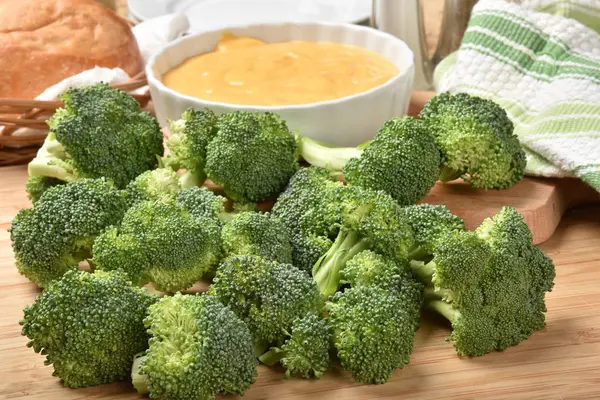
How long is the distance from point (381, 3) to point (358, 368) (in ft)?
4.58

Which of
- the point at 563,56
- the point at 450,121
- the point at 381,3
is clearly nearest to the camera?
the point at 450,121

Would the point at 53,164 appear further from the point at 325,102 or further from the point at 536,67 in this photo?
the point at 536,67

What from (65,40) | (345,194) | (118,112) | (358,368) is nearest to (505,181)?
(345,194)

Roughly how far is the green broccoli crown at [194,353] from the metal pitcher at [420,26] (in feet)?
4.53

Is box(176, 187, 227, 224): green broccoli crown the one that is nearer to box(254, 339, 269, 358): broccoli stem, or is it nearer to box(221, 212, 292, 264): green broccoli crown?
box(221, 212, 292, 264): green broccoli crown

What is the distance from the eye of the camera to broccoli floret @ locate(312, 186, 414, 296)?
152 cm

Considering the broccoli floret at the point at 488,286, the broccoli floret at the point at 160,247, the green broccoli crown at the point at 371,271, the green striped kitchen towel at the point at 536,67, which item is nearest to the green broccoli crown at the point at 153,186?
the broccoli floret at the point at 160,247

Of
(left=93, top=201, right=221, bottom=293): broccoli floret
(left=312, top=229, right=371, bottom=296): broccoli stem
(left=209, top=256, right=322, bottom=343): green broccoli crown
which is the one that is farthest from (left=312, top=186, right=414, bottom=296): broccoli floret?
(left=93, top=201, right=221, bottom=293): broccoli floret

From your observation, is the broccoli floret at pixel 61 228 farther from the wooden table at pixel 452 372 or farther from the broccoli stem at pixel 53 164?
the broccoli stem at pixel 53 164

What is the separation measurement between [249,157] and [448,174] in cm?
43

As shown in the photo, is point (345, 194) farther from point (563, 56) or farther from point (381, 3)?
point (381, 3)

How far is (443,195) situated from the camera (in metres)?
1.91

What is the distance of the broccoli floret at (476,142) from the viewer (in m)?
1.82

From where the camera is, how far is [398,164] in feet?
5.67
